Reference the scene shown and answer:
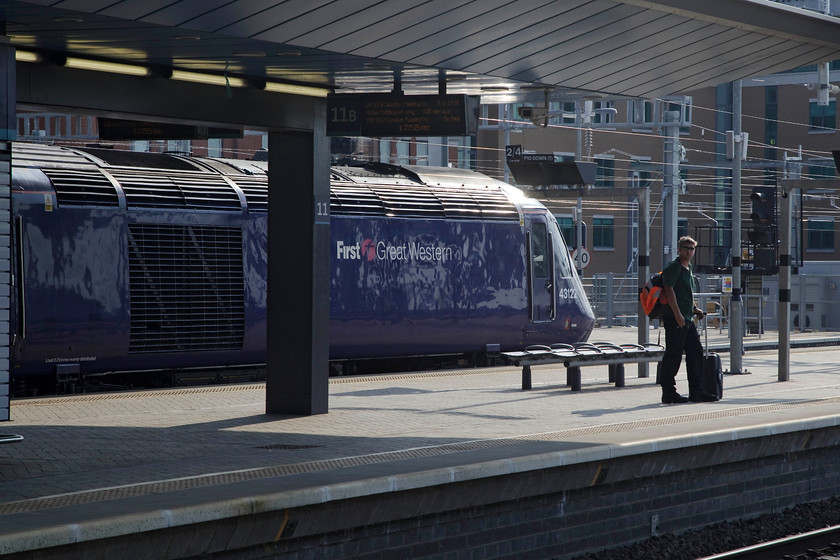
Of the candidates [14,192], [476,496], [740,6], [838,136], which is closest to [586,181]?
[740,6]

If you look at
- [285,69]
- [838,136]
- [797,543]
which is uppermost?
[838,136]

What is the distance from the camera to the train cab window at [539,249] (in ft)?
66.4

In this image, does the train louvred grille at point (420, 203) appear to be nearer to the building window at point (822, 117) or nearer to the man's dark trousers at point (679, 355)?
the man's dark trousers at point (679, 355)

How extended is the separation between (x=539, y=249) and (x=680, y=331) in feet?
23.4

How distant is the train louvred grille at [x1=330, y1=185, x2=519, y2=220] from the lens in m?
17.8

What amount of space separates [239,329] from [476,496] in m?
8.52

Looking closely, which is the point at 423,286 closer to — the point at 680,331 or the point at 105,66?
the point at 680,331

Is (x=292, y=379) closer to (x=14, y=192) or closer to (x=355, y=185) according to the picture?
(x=14, y=192)

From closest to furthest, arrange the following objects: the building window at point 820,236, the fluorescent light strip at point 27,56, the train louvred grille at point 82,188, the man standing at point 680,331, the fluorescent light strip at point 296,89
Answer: the fluorescent light strip at point 27,56 < the fluorescent light strip at point 296,89 < the man standing at point 680,331 < the train louvred grille at point 82,188 < the building window at point 820,236

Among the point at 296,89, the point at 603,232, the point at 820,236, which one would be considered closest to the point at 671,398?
the point at 296,89

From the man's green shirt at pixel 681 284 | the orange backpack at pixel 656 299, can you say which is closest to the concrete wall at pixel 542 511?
the man's green shirt at pixel 681 284

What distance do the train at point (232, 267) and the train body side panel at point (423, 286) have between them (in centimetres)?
2

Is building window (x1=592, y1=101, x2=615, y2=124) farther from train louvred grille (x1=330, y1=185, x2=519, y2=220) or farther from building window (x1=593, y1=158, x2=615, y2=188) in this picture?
train louvred grille (x1=330, y1=185, x2=519, y2=220)

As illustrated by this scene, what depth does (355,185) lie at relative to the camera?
18.1 m
